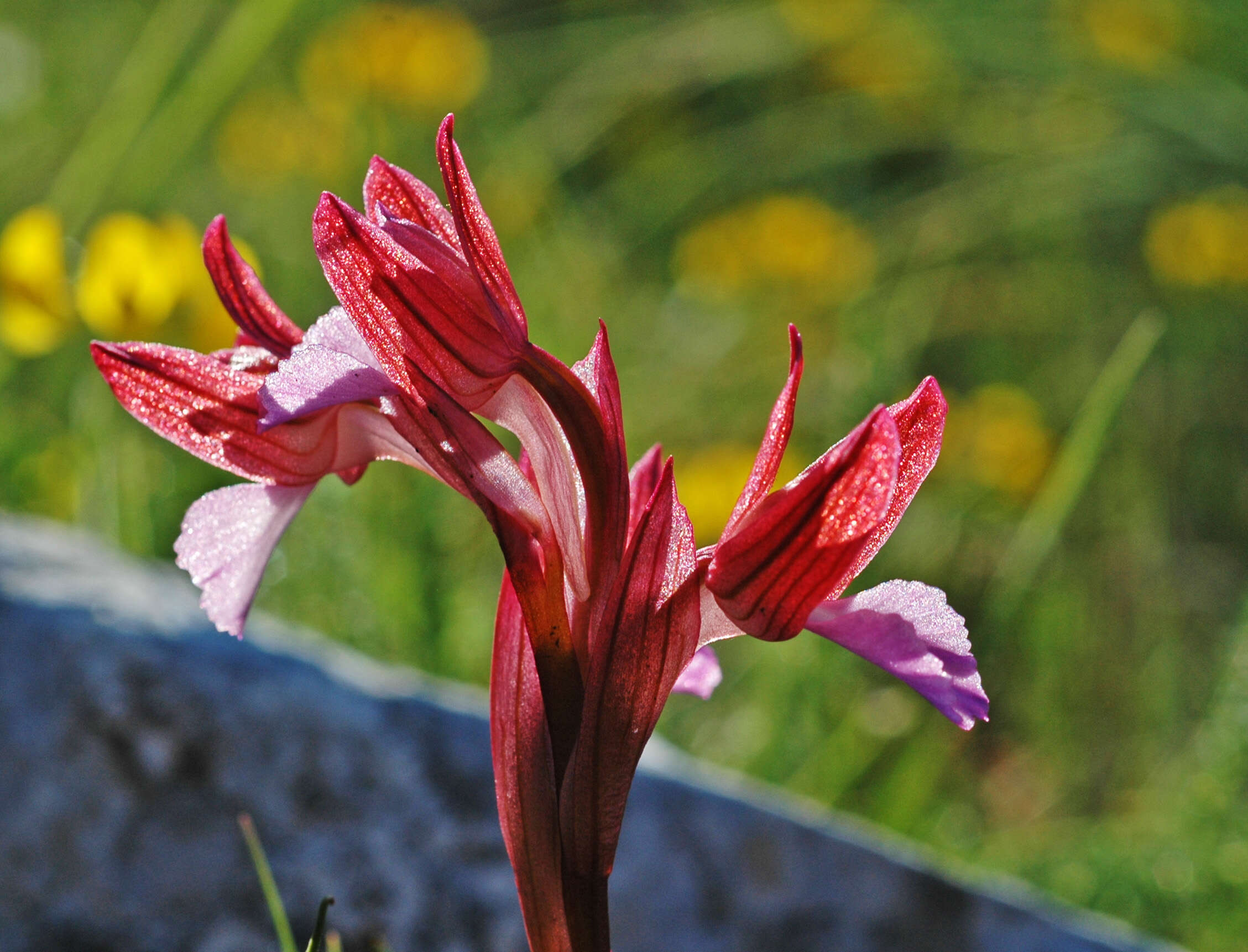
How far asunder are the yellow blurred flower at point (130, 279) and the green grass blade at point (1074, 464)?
0.90m

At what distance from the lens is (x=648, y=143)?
10.2 feet

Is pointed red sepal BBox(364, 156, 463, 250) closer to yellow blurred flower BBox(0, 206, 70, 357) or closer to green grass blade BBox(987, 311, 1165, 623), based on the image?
green grass blade BBox(987, 311, 1165, 623)

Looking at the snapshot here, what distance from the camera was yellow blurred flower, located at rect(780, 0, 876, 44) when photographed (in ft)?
9.44

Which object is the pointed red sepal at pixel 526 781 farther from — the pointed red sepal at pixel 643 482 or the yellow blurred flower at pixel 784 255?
the yellow blurred flower at pixel 784 255

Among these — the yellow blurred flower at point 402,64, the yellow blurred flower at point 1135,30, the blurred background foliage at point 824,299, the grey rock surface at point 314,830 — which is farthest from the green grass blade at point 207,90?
the yellow blurred flower at point 1135,30

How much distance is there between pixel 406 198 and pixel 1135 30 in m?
3.00

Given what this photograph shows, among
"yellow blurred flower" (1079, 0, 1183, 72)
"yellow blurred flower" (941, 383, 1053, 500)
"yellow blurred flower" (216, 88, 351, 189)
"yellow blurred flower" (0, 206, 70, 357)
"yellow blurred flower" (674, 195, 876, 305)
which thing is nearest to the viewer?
"yellow blurred flower" (0, 206, 70, 357)

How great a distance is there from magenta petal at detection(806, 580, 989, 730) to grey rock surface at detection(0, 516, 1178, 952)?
1.51 feet

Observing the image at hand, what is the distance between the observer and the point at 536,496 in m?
0.43

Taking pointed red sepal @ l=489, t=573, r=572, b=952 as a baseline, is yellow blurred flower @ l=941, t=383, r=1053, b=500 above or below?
below

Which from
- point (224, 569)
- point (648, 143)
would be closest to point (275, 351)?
point (224, 569)

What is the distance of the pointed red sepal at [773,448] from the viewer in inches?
16.0

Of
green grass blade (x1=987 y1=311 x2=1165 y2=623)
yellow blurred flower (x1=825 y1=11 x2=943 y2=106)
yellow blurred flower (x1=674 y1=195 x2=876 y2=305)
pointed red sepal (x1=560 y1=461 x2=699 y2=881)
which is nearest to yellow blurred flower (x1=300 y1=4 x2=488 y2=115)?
yellow blurred flower (x1=674 y1=195 x2=876 y2=305)

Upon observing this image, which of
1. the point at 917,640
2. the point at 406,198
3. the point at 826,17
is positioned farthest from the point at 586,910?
the point at 826,17
